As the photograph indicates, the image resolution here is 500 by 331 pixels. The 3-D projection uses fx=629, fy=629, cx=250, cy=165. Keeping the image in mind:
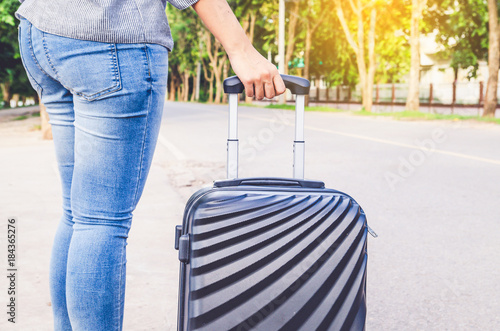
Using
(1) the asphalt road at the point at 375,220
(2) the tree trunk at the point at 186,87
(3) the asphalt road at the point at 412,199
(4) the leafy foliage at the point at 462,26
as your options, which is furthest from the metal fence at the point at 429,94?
(2) the tree trunk at the point at 186,87

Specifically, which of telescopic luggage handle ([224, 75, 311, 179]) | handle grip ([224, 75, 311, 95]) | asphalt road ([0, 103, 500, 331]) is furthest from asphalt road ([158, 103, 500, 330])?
handle grip ([224, 75, 311, 95])

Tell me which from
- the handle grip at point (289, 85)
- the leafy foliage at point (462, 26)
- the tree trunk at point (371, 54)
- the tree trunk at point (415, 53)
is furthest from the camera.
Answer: the leafy foliage at point (462, 26)

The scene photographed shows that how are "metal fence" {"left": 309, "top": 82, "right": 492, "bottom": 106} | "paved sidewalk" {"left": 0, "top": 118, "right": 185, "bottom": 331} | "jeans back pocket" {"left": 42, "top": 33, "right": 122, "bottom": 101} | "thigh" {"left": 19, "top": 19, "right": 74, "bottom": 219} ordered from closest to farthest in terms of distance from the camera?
"jeans back pocket" {"left": 42, "top": 33, "right": 122, "bottom": 101} < "thigh" {"left": 19, "top": 19, "right": 74, "bottom": 219} < "paved sidewalk" {"left": 0, "top": 118, "right": 185, "bottom": 331} < "metal fence" {"left": 309, "top": 82, "right": 492, "bottom": 106}

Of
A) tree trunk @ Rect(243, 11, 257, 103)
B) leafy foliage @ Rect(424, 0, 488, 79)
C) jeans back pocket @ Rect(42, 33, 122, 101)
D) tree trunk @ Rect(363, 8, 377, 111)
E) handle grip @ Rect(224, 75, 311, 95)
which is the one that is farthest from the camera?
tree trunk @ Rect(243, 11, 257, 103)

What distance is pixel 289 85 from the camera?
1.96m

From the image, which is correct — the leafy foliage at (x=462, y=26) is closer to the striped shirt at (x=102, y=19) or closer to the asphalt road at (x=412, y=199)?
the asphalt road at (x=412, y=199)

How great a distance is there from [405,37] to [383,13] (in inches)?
226

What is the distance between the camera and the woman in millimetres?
1554

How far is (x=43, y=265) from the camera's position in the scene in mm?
3348

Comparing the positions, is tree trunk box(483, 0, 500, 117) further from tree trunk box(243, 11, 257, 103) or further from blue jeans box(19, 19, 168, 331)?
tree trunk box(243, 11, 257, 103)

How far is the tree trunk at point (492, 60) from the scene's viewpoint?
18578 mm

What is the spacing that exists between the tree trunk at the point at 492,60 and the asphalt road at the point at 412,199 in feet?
22.6

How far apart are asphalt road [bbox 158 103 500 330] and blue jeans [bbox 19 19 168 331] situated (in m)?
1.31

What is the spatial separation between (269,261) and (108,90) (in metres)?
0.61
